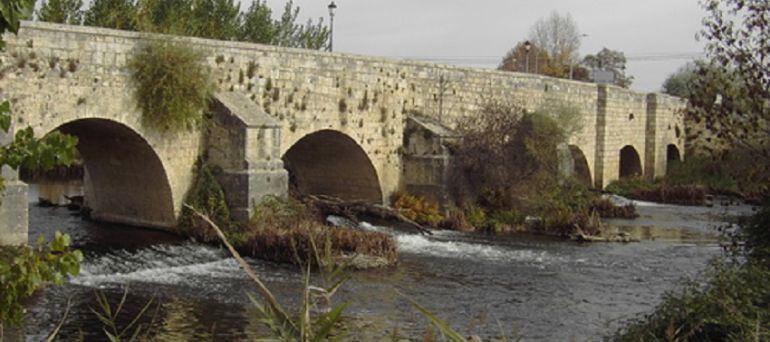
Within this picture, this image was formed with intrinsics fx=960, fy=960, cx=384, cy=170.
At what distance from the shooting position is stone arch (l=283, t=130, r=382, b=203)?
22781 millimetres

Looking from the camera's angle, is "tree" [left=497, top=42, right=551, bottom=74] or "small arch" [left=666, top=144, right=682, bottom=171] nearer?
"small arch" [left=666, top=144, right=682, bottom=171]

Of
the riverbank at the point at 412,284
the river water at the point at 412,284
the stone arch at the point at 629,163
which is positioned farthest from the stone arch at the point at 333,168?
the stone arch at the point at 629,163

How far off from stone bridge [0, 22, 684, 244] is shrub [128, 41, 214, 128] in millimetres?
201

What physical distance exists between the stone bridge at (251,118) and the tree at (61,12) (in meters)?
10.1

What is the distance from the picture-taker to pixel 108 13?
31.7 meters

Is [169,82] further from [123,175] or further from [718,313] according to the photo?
[718,313]

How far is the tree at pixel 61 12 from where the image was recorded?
95.9 feet

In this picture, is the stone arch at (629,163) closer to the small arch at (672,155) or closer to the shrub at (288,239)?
the small arch at (672,155)

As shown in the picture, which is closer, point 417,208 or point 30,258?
point 30,258

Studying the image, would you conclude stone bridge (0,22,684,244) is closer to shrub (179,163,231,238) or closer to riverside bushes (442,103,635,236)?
shrub (179,163,231,238)

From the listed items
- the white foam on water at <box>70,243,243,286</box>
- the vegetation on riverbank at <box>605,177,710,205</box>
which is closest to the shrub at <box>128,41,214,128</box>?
the white foam on water at <box>70,243,243,286</box>

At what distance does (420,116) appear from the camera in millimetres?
24203

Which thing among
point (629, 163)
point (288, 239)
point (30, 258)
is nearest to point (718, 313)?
point (30, 258)

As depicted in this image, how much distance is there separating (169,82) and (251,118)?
1.75 m
